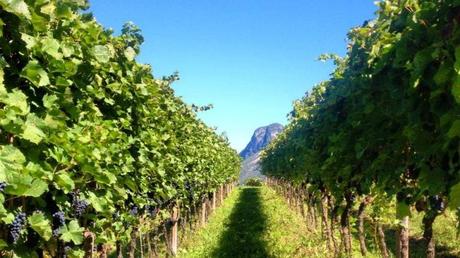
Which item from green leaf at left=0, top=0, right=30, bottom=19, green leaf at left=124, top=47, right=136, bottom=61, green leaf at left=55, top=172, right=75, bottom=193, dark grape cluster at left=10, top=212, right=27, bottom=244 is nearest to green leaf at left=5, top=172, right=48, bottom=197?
dark grape cluster at left=10, top=212, right=27, bottom=244

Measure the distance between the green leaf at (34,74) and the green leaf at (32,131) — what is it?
298mm

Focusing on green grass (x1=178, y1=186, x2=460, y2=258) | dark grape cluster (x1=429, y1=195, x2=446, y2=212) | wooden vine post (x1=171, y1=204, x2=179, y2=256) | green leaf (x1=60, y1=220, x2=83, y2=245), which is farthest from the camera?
green grass (x1=178, y1=186, x2=460, y2=258)

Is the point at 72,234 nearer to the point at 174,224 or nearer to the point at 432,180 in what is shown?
the point at 432,180

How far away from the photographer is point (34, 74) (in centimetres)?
359

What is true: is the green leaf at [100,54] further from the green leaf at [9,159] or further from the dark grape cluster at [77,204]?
the green leaf at [9,159]

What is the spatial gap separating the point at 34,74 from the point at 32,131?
46 centimetres

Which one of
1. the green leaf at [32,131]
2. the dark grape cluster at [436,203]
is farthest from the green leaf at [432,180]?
the green leaf at [32,131]

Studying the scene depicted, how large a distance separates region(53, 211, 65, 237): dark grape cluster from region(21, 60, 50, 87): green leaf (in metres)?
1.24

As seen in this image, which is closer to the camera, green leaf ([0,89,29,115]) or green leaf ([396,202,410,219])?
green leaf ([0,89,29,115])

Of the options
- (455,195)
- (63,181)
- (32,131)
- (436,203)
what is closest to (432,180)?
(436,203)

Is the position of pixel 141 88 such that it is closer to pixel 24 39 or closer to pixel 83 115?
pixel 83 115

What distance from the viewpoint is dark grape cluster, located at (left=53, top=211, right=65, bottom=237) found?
430 centimetres

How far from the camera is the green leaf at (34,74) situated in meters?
3.57

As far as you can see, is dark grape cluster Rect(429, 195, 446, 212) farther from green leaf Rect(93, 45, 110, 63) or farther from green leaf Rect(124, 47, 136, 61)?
green leaf Rect(124, 47, 136, 61)
